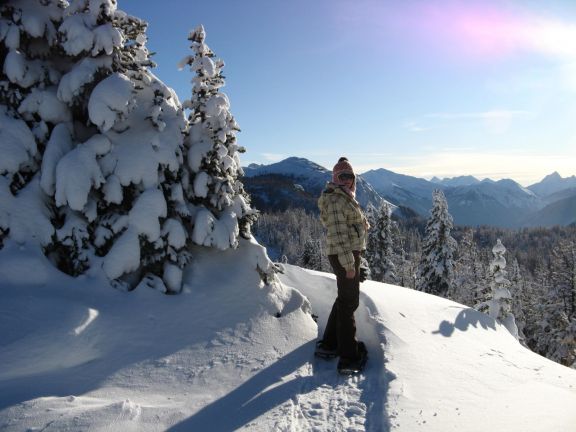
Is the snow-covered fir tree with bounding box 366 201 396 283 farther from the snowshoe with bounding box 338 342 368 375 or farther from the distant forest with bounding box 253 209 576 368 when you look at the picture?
Answer: the snowshoe with bounding box 338 342 368 375

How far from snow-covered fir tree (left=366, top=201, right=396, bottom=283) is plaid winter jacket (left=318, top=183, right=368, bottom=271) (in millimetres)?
29001

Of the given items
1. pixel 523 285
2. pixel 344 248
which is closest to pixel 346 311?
pixel 344 248

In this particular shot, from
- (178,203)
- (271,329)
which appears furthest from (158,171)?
(271,329)

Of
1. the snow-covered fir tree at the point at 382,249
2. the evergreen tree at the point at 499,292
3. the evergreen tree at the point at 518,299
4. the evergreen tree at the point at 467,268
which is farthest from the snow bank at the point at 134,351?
the evergreen tree at the point at 467,268

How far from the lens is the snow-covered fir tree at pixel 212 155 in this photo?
6883 mm

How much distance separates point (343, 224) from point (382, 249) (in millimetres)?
30042

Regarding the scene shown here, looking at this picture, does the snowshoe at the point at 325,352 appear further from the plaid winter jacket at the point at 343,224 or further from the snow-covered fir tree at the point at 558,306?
the snow-covered fir tree at the point at 558,306

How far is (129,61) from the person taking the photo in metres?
6.93

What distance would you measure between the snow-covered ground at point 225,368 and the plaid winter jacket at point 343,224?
1654mm

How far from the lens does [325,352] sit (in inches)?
224

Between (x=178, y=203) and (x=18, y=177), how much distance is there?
233 centimetres

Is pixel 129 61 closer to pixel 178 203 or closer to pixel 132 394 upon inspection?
pixel 178 203

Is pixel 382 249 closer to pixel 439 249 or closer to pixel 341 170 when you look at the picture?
pixel 439 249

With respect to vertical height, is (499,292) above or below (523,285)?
above
